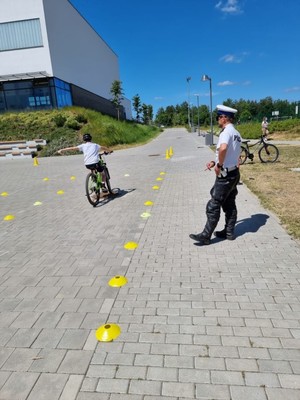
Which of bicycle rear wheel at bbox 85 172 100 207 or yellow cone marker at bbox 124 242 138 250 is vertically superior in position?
bicycle rear wheel at bbox 85 172 100 207

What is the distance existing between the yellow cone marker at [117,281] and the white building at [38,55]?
29.7 meters

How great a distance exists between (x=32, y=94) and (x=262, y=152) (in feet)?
83.2

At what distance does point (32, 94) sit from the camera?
30.1m

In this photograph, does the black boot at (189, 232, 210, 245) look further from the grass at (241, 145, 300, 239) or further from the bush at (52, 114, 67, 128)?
the bush at (52, 114, 67, 128)

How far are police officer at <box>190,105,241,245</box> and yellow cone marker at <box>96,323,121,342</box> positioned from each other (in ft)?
7.21

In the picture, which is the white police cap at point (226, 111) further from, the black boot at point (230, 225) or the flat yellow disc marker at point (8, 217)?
the flat yellow disc marker at point (8, 217)

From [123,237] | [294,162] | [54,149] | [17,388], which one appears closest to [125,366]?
[17,388]

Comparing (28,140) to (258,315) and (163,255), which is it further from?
(258,315)

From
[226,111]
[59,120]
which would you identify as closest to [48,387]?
[226,111]

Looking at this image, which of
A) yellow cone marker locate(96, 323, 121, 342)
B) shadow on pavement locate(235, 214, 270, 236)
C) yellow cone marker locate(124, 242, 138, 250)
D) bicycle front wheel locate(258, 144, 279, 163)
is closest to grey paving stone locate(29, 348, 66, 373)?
yellow cone marker locate(96, 323, 121, 342)

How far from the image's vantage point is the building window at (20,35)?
92.7ft

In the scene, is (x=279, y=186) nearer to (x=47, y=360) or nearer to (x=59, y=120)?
(x=47, y=360)

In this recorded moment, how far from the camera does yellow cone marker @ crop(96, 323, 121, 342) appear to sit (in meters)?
2.69

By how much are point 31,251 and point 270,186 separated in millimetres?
6202
